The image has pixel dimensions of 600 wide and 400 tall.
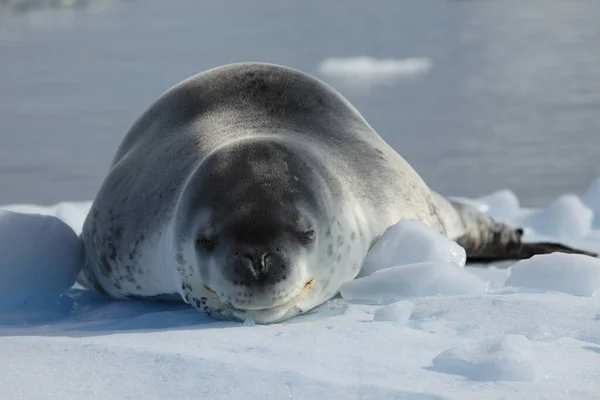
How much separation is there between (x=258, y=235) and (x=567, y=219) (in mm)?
2680

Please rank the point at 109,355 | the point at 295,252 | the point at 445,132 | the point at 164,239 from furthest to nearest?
1. the point at 445,132
2. the point at 164,239
3. the point at 295,252
4. the point at 109,355

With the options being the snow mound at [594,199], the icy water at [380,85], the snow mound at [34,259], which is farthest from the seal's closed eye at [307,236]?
the icy water at [380,85]

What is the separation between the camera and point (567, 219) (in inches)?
196

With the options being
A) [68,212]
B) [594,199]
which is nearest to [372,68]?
[594,199]

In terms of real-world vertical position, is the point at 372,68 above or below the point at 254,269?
above

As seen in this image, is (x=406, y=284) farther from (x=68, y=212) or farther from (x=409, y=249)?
(x=68, y=212)

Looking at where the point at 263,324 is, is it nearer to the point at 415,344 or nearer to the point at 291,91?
the point at 415,344

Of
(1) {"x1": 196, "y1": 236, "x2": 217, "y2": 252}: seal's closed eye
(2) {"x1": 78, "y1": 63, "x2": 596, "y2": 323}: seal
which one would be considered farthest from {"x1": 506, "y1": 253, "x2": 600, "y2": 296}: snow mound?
(1) {"x1": 196, "y1": 236, "x2": 217, "y2": 252}: seal's closed eye

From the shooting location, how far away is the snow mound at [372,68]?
12.0 metres

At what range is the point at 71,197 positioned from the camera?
646cm

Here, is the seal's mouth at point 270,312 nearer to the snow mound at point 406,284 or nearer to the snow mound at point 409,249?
the snow mound at point 406,284

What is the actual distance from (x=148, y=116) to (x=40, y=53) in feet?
39.4

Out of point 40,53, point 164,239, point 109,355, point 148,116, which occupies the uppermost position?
point 40,53

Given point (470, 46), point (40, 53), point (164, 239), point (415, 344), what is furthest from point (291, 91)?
point (40, 53)
